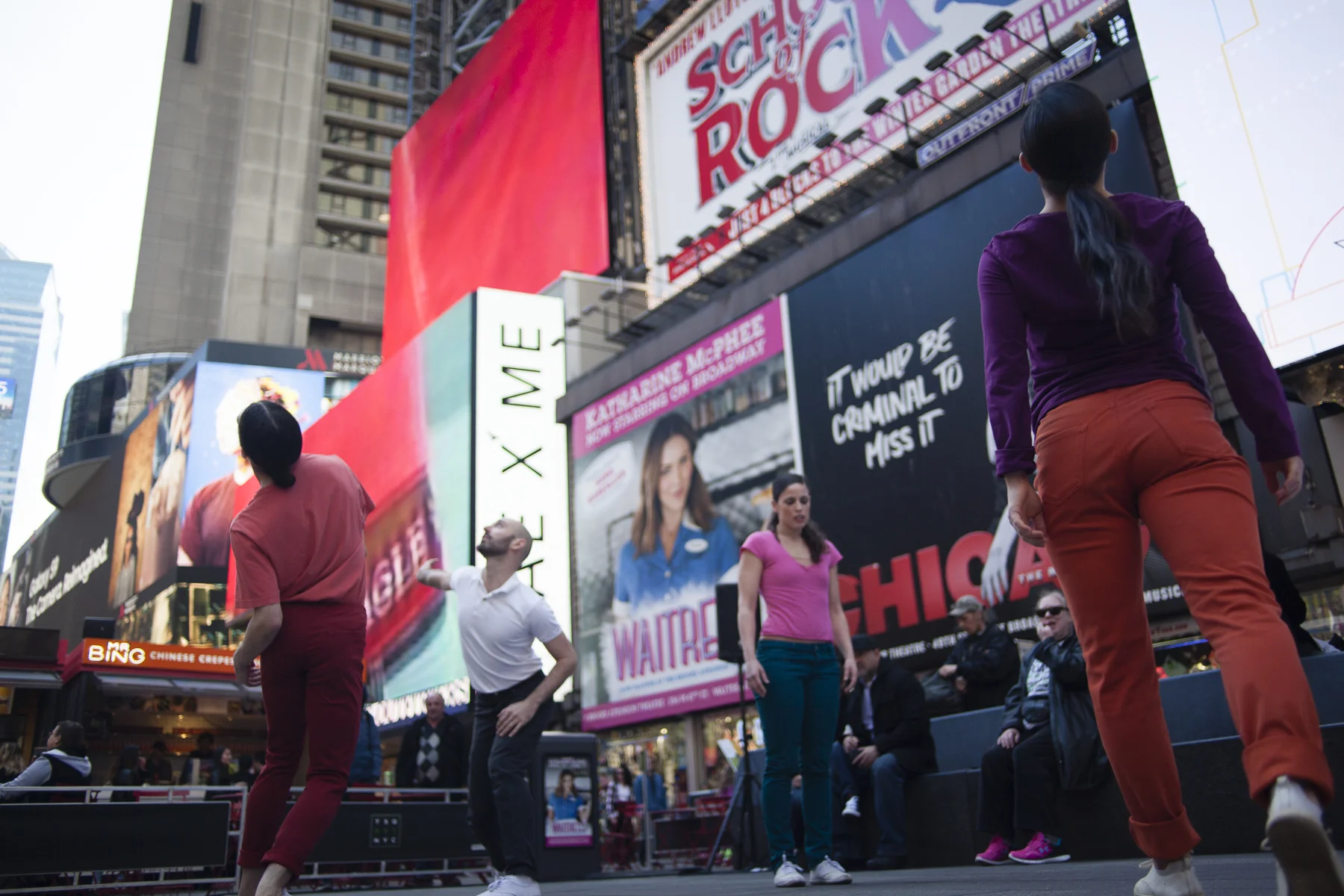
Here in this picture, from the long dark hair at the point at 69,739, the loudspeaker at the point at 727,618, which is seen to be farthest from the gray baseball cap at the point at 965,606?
the long dark hair at the point at 69,739

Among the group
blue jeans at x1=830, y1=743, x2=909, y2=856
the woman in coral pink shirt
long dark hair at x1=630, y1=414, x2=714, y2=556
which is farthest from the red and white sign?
the woman in coral pink shirt

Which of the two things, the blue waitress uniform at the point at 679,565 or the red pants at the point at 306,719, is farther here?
the blue waitress uniform at the point at 679,565

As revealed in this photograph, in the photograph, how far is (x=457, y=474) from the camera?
23531 millimetres

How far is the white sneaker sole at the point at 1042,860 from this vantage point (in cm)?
519

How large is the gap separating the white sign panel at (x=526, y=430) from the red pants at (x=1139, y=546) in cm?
1952

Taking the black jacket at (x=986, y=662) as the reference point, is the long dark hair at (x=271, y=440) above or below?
above

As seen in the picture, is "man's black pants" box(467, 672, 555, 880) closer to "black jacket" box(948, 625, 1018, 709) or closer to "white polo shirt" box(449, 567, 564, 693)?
"white polo shirt" box(449, 567, 564, 693)

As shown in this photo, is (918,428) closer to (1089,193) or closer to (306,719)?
(306,719)

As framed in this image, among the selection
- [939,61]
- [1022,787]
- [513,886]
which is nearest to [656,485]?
[939,61]

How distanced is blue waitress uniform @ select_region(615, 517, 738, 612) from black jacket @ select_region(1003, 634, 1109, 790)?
38.8 feet

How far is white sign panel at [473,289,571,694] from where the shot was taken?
2239 cm

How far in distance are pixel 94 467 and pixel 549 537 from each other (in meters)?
44.6

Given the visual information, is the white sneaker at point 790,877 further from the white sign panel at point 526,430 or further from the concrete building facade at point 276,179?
the concrete building facade at point 276,179

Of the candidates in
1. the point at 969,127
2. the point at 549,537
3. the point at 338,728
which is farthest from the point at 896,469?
the point at 338,728
